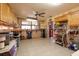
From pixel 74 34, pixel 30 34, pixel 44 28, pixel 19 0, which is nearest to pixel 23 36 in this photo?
pixel 30 34

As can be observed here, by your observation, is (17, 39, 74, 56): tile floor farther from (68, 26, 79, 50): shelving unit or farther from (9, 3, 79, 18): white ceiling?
(9, 3, 79, 18): white ceiling

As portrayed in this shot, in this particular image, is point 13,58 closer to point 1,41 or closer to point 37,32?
point 1,41

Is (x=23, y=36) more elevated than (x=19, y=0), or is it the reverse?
(x=19, y=0)

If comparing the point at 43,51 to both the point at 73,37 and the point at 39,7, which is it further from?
the point at 39,7

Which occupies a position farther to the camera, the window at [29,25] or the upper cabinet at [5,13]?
the window at [29,25]

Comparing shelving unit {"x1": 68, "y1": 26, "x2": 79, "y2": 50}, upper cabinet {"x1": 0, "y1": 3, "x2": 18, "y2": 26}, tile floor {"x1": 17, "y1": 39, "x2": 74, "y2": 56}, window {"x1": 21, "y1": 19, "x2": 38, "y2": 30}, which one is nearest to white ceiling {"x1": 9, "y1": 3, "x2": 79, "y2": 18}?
upper cabinet {"x1": 0, "y1": 3, "x2": 18, "y2": 26}

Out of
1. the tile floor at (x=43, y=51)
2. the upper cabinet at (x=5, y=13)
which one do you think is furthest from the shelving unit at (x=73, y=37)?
the upper cabinet at (x=5, y=13)

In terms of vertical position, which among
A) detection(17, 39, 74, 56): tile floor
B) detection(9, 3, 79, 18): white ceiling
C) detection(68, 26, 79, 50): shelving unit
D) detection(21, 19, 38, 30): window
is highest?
detection(9, 3, 79, 18): white ceiling

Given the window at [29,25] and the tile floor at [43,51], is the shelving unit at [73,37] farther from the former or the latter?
the window at [29,25]

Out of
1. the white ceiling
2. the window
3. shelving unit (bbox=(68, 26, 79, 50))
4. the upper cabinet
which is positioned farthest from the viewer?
the window

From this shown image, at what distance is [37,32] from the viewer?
1290 cm

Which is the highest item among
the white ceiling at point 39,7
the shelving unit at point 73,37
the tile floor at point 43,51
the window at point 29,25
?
the white ceiling at point 39,7

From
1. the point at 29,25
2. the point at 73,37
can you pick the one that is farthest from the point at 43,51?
the point at 29,25

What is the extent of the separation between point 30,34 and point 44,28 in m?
1.86
